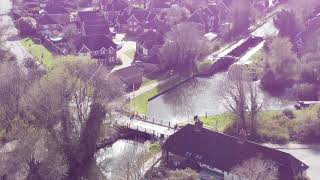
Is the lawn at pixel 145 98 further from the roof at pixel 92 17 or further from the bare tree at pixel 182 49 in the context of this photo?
the roof at pixel 92 17

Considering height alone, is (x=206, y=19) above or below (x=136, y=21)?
above

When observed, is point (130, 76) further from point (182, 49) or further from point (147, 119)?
point (147, 119)

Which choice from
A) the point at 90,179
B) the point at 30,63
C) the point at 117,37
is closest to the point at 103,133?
the point at 90,179

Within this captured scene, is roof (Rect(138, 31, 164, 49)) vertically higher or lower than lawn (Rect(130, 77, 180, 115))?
higher

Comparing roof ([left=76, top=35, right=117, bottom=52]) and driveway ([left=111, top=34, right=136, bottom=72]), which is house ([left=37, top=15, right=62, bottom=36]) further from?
roof ([left=76, top=35, right=117, bottom=52])

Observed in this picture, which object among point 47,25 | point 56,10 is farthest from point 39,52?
point 56,10

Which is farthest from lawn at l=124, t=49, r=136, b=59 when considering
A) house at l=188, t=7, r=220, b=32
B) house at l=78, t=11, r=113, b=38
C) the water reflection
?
the water reflection
